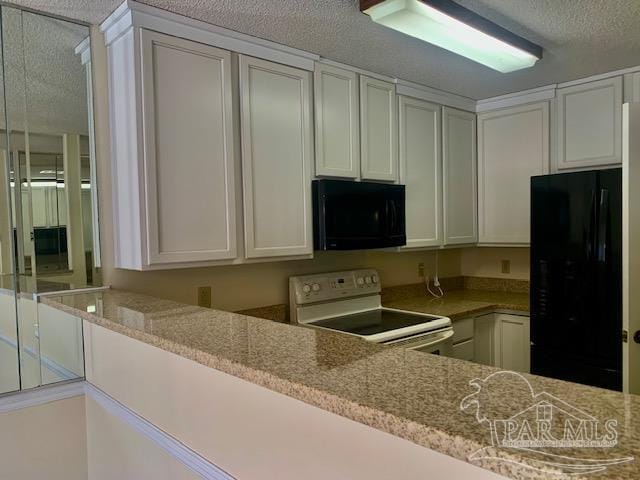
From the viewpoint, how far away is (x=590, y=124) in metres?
3.01

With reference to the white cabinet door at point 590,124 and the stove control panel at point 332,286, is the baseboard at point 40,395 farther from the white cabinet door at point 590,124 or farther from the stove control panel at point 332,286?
the white cabinet door at point 590,124

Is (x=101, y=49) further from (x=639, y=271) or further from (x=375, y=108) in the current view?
(x=639, y=271)

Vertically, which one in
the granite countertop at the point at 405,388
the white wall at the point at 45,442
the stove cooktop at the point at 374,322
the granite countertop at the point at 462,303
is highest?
the granite countertop at the point at 405,388

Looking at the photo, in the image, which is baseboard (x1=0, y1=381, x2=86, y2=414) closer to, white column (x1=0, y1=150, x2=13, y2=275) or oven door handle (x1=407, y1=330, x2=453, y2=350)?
white column (x1=0, y1=150, x2=13, y2=275)

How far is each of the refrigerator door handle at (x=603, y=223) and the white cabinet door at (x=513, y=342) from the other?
792mm

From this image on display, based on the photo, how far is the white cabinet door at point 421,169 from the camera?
3035mm

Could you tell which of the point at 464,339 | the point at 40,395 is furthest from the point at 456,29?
the point at 40,395

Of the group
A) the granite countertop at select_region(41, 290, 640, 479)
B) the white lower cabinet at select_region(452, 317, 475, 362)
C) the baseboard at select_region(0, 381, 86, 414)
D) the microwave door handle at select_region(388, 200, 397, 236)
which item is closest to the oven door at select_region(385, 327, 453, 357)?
the white lower cabinet at select_region(452, 317, 475, 362)

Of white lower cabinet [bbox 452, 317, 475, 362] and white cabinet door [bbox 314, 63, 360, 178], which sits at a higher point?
white cabinet door [bbox 314, 63, 360, 178]

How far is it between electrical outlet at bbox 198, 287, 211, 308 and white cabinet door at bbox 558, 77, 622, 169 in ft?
8.04

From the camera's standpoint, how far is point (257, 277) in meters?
2.63

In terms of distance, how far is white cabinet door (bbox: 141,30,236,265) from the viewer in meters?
1.93

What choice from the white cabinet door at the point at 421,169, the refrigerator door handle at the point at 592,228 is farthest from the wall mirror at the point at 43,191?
the refrigerator door handle at the point at 592,228

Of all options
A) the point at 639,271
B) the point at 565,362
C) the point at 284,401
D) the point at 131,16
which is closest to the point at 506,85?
the point at 639,271
